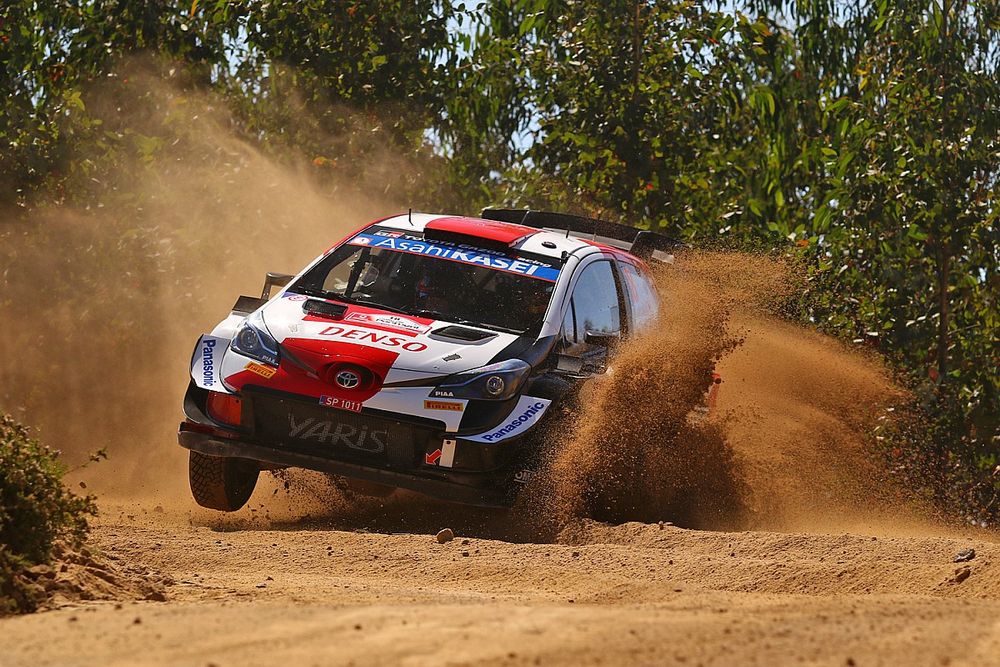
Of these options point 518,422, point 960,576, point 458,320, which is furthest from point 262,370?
point 960,576

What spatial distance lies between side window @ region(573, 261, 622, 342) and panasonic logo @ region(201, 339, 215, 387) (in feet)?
7.13

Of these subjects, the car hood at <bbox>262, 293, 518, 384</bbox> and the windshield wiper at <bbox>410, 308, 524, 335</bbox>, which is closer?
the car hood at <bbox>262, 293, 518, 384</bbox>

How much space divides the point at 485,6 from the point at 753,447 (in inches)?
311

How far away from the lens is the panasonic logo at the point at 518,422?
7676mm

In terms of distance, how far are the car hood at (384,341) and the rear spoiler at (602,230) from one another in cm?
265

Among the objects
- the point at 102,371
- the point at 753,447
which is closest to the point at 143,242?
the point at 102,371

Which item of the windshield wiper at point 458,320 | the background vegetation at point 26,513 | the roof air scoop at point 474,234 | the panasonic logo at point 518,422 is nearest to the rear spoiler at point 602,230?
the roof air scoop at point 474,234

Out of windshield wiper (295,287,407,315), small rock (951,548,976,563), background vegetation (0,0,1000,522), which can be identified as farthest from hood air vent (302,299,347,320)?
background vegetation (0,0,1000,522)

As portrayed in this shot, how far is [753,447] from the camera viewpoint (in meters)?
10.4

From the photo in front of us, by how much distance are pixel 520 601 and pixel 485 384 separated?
213cm

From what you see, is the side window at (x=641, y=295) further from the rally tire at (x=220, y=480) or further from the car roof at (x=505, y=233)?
the rally tire at (x=220, y=480)

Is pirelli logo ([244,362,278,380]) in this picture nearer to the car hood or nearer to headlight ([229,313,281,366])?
headlight ([229,313,281,366])

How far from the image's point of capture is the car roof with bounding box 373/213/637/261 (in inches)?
362

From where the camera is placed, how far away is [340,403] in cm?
767
